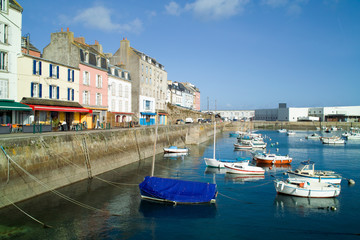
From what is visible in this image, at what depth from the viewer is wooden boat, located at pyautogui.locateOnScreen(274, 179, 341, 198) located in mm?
21812

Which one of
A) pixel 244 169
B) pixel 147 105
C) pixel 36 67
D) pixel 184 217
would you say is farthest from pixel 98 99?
pixel 184 217

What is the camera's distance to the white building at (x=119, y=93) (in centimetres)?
4455

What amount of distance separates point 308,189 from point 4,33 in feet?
99.1

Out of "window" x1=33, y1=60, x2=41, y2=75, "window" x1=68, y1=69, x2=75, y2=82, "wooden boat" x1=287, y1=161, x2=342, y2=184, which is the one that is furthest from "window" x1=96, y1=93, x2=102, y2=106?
"wooden boat" x1=287, y1=161, x2=342, y2=184

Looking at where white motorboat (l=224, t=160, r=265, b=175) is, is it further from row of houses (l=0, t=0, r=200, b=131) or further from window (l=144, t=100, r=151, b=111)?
window (l=144, t=100, r=151, b=111)

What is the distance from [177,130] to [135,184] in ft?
94.8

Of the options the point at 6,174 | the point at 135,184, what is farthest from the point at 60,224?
the point at 135,184

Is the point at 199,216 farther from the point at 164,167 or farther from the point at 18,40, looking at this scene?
the point at 18,40

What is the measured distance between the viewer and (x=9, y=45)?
25672 millimetres

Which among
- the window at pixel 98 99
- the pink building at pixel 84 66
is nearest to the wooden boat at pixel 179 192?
the pink building at pixel 84 66

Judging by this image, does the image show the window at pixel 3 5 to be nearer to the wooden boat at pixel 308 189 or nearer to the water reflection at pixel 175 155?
the water reflection at pixel 175 155

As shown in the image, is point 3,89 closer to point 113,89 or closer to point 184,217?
point 113,89

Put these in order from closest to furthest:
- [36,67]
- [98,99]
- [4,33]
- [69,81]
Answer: [4,33], [36,67], [69,81], [98,99]

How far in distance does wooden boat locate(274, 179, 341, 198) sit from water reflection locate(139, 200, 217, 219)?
271 inches
